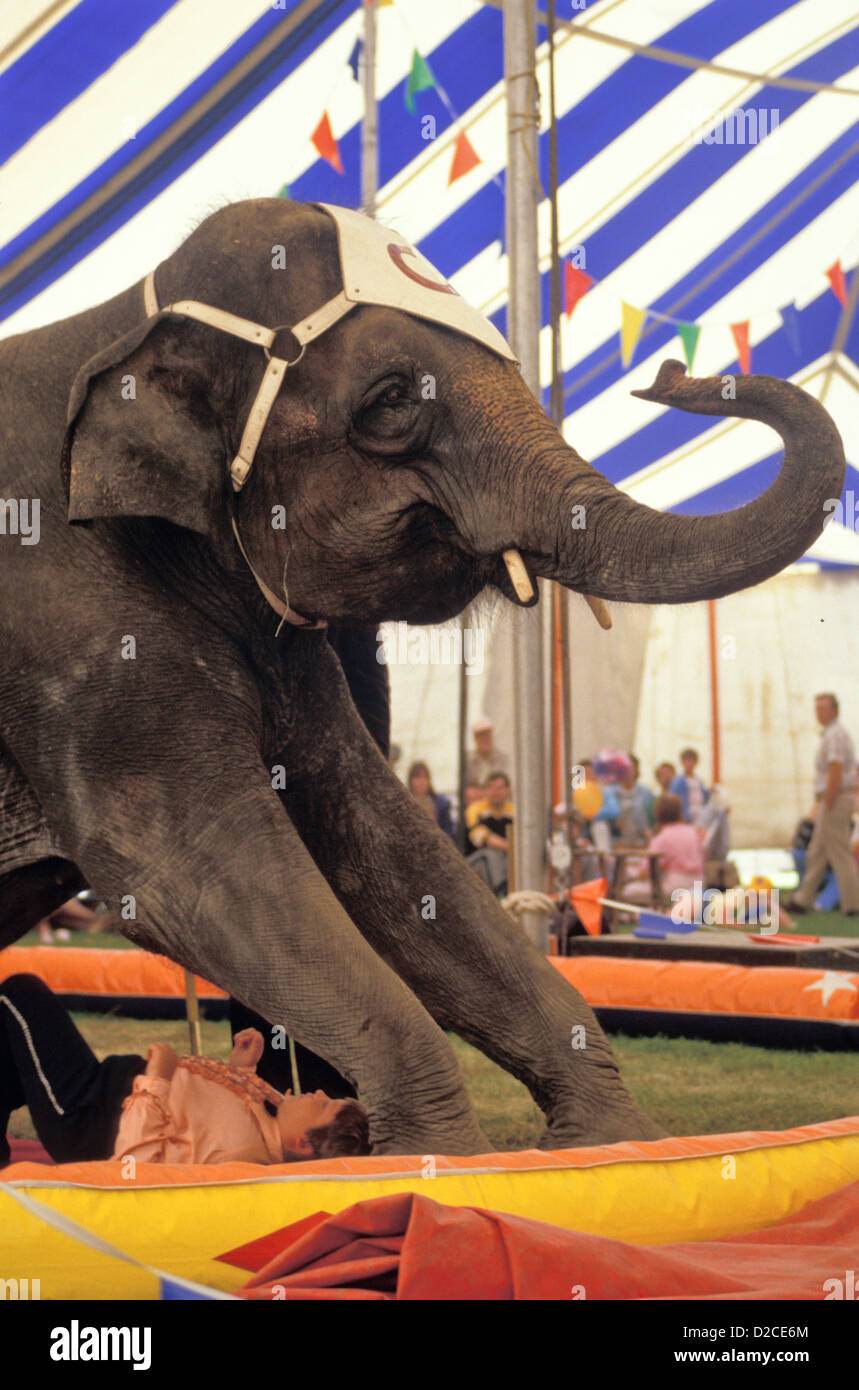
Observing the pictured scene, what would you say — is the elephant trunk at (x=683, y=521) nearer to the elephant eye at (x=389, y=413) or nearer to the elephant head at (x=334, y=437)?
the elephant head at (x=334, y=437)

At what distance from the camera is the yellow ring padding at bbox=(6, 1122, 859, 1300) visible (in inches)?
84.2

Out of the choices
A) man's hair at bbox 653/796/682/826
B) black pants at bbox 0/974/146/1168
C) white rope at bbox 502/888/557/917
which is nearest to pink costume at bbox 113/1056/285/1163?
black pants at bbox 0/974/146/1168

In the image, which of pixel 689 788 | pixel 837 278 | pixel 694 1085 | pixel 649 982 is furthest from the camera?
pixel 689 788

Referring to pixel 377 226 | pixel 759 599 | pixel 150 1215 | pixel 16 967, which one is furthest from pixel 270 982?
pixel 759 599

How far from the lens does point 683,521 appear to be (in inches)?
92.7

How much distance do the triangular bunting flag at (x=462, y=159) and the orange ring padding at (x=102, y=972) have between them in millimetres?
5556

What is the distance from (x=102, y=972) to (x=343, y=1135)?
10.8ft

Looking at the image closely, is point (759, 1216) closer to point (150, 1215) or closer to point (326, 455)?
point (150, 1215)

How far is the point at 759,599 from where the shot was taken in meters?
16.4

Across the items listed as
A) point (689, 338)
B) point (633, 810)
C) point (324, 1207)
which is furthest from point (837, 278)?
point (324, 1207)

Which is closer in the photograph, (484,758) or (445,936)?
(445,936)

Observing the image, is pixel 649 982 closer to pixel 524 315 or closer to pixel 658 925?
pixel 658 925

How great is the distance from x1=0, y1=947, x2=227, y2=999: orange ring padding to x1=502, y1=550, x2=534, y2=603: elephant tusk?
3.63 meters

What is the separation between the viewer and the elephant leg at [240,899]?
2.41m
